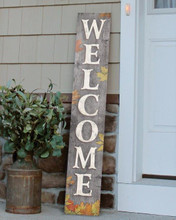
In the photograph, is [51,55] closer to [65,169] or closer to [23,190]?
[65,169]

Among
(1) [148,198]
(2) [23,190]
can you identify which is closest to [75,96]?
(2) [23,190]

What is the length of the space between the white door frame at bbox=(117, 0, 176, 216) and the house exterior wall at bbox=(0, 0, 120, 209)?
59 millimetres

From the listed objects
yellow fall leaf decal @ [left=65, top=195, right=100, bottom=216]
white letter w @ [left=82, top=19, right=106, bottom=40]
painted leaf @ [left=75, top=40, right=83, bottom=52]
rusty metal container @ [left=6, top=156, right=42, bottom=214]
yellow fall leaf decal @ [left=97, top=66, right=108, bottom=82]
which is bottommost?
yellow fall leaf decal @ [left=65, top=195, right=100, bottom=216]

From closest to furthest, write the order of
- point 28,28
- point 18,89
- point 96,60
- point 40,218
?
point 40,218
point 18,89
point 96,60
point 28,28

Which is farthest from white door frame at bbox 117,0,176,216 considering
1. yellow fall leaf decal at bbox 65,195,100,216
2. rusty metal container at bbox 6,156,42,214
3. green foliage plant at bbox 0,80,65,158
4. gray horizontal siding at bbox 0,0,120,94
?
rusty metal container at bbox 6,156,42,214

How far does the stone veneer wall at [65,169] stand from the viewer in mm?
2947

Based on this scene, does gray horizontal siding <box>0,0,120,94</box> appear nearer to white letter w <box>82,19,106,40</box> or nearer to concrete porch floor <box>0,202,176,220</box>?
white letter w <box>82,19,106,40</box>

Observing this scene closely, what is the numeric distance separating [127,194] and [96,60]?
108 centimetres

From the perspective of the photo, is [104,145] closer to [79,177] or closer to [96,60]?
[79,177]

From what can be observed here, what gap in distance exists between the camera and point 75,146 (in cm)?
294

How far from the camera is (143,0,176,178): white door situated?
10.2 ft

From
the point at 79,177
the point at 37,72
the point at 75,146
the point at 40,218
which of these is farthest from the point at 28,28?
the point at 40,218

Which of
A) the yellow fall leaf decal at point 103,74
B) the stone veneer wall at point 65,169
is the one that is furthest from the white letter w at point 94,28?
the stone veneer wall at point 65,169

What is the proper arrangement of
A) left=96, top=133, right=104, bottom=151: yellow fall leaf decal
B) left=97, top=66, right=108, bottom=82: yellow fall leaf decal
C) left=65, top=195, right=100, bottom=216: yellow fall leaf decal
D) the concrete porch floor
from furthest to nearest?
1. left=97, top=66, right=108, bottom=82: yellow fall leaf decal
2. left=96, top=133, right=104, bottom=151: yellow fall leaf decal
3. left=65, top=195, right=100, bottom=216: yellow fall leaf decal
4. the concrete porch floor
